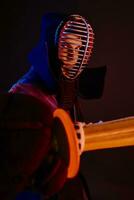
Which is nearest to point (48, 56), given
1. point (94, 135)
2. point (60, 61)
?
point (60, 61)

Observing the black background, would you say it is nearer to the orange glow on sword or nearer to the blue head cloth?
the blue head cloth

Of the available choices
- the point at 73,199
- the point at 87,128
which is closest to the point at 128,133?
the point at 87,128

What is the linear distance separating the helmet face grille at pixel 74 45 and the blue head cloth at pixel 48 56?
0.9 inches

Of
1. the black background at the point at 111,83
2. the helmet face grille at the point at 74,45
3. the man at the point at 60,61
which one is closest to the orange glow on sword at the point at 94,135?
the man at the point at 60,61

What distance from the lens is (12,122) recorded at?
270 mm

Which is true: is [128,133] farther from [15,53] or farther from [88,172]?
[15,53]

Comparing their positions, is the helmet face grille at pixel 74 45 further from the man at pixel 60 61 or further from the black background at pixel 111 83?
the black background at pixel 111 83

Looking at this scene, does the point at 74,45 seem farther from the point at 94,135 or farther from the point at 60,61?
the point at 94,135

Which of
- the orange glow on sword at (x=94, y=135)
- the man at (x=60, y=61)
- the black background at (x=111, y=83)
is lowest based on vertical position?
the black background at (x=111, y=83)

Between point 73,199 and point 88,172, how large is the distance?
3.54 feet

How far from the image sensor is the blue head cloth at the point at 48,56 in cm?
92

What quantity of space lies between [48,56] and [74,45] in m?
0.07

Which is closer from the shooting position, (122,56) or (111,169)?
(122,56)

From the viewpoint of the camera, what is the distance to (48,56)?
92 centimetres
